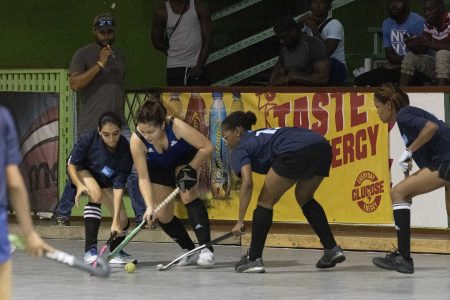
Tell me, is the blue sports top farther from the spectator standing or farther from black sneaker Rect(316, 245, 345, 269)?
the spectator standing

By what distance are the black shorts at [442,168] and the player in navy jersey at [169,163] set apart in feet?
6.61

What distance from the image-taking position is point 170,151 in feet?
42.2

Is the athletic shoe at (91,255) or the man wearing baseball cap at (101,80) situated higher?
the man wearing baseball cap at (101,80)

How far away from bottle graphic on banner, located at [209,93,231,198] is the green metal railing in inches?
71.6

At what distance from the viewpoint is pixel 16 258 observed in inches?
552

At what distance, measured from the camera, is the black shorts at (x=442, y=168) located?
12352mm

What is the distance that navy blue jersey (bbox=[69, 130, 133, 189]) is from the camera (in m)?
13.0

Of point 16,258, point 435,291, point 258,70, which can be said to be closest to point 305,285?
point 435,291

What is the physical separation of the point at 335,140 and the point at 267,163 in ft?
8.52

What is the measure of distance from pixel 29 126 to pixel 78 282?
484 centimetres

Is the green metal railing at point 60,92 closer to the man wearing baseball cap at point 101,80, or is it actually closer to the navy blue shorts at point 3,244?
the man wearing baseball cap at point 101,80

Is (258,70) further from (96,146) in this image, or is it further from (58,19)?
(96,146)

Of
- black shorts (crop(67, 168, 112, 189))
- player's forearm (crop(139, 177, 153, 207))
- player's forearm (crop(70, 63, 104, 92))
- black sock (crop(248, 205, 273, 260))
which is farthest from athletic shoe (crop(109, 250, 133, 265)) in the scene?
player's forearm (crop(70, 63, 104, 92))

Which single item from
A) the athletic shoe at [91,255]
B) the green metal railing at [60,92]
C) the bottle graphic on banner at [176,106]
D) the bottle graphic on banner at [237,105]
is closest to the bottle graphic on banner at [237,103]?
the bottle graphic on banner at [237,105]
